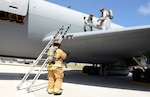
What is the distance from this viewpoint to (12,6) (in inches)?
300

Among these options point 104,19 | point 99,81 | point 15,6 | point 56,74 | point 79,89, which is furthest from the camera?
point 104,19

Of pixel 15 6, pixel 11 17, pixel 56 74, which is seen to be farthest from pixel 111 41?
pixel 11 17

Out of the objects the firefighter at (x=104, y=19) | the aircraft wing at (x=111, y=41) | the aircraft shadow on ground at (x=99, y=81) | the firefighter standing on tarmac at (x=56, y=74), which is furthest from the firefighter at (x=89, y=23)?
the firefighter standing on tarmac at (x=56, y=74)

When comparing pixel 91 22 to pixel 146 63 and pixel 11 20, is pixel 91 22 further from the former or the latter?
pixel 11 20

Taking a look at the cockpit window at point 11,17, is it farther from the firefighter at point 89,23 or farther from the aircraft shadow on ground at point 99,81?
the firefighter at point 89,23

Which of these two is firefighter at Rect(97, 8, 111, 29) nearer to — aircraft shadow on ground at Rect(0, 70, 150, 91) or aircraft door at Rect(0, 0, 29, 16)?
aircraft shadow on ground at Rect(0, 70, 150, 91)

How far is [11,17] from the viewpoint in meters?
8.05

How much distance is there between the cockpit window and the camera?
25.7ft

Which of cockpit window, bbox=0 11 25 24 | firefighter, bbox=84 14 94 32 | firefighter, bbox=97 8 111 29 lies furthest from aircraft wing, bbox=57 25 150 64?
cockpit window, bbox=0 11 25 24

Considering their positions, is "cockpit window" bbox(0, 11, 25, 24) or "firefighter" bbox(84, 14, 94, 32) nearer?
"cockpit window" bbox(0, 11, 25, 24)

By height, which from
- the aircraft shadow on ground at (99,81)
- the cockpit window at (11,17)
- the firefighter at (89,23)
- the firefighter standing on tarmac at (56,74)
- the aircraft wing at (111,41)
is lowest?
the aircraft shadow on ground at (99,81)

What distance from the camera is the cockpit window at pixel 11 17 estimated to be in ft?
25.7

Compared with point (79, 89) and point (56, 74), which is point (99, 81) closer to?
point (79, 89)

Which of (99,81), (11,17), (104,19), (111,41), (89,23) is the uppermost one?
(104,19)
